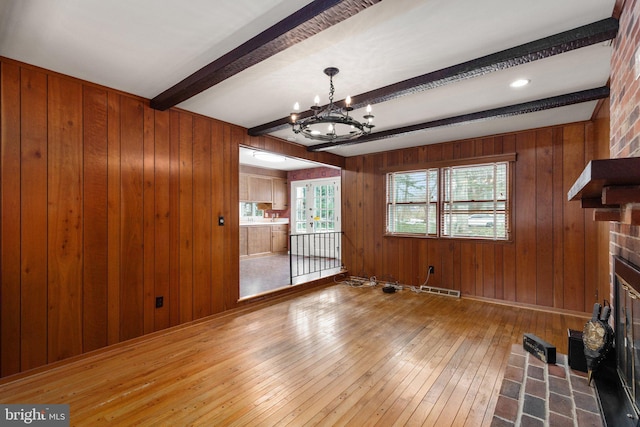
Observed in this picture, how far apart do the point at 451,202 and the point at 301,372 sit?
11.4 ft

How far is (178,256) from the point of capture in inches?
129

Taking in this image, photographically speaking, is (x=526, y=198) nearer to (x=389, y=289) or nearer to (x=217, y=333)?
(x=389, y=289)

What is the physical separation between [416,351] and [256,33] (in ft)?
9.58

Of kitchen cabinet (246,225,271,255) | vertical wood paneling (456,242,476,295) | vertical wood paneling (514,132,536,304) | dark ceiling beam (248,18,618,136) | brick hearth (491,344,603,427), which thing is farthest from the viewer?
kitchen cabinet (246,225,271,255)

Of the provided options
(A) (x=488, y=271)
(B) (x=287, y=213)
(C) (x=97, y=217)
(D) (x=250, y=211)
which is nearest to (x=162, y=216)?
(C) (x=97, y=217)

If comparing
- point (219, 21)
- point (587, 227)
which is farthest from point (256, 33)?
point (587, 227)

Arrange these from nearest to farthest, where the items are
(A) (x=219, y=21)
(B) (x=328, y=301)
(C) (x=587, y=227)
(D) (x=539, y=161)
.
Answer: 1. (A) (x=219, y=21)
2. (C) (x=587, y=227)
3. (D) (x=539, y=161)
4. (B) (x=328, y=301)

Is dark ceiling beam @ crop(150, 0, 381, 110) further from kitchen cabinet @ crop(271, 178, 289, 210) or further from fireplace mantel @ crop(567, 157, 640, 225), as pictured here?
kitchen cabinet @ crop(271, 178, 289, 210)

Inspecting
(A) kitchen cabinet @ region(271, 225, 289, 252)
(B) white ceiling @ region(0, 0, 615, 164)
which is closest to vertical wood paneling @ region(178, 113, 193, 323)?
(B) white ceiling @ region(0, 0, 615, 164)

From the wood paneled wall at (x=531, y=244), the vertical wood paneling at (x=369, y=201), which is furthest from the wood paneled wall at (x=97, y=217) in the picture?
the wood paneled wall at (x=531, y=244)

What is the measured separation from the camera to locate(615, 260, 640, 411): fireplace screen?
1.30m

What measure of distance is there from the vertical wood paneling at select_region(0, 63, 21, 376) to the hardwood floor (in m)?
0.25

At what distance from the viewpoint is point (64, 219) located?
2518 millimetres

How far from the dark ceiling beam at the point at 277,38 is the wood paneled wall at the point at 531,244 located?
3588 millimetres
